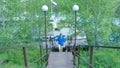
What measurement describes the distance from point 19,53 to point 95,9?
6.42 meters

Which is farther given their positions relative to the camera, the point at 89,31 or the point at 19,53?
the point at 89,31

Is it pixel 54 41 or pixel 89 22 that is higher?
pixel 89 22

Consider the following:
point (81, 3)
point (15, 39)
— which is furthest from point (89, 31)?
point (15, 39)

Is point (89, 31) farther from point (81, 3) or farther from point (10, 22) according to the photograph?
point (10, 22)

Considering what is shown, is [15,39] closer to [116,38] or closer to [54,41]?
[54,41]

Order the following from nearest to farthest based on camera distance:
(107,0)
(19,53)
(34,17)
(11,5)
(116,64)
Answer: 1. (116,64)
2. (19,53)
3. (11,5)
4. (107,0)
5. (34,17)

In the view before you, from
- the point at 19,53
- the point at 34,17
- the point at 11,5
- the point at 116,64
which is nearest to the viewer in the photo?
the point at 116,64

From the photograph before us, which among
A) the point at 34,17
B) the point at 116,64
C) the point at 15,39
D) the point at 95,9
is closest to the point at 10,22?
the point at 15,39

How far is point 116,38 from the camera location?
2047cm

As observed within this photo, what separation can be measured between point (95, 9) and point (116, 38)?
365cm

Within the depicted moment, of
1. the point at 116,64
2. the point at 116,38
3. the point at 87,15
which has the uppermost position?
the point at 87,15

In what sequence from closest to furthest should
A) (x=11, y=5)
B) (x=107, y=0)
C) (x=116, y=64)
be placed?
(x=116, y=64) → (x=11, y=5) → (x=107, y=0)

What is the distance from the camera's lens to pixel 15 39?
17016mm

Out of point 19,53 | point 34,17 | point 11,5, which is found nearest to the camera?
point 19,53
